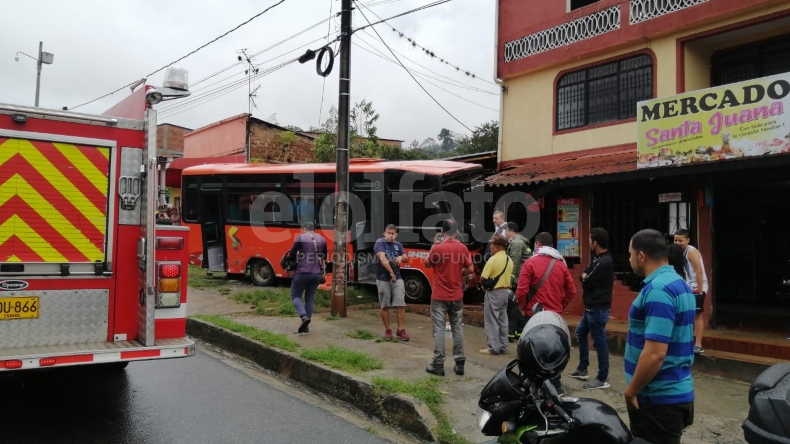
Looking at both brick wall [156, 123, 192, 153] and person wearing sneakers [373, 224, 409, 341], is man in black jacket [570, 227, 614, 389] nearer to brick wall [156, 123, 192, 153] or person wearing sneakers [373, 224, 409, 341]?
person wearing sneakers [373, 224, 409, 341]

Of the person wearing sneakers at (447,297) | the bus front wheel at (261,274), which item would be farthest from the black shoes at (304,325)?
the bus front wheel at (261,274)

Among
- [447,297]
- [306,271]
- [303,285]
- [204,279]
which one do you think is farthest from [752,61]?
[204,279]

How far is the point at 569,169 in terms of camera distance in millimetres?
10289

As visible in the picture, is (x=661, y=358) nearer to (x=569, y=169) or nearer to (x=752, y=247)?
(x=569, y=169)

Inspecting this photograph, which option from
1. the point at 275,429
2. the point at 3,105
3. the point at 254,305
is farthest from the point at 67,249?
the point at 254,305

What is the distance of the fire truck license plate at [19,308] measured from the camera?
4301 mm

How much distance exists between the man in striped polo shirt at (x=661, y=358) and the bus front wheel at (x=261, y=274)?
1138 cm

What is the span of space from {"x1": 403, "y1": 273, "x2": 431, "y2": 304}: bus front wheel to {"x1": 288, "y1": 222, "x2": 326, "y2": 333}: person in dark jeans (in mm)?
3178

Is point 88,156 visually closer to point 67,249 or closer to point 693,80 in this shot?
point 67,249

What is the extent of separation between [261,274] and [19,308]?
9539 millimetres

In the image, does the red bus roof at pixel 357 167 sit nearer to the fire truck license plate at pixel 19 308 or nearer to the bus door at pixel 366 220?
the bus door at pixel 366 220

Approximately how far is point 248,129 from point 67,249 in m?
18.9

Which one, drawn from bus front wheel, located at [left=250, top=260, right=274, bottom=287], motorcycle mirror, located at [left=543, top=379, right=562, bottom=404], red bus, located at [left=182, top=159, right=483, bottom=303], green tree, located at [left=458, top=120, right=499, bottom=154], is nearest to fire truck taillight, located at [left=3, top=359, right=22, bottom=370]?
motorcycle mirror, located at [left=543, top=379, right=562, bottom=404]

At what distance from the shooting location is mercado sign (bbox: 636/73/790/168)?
7.32 meters
